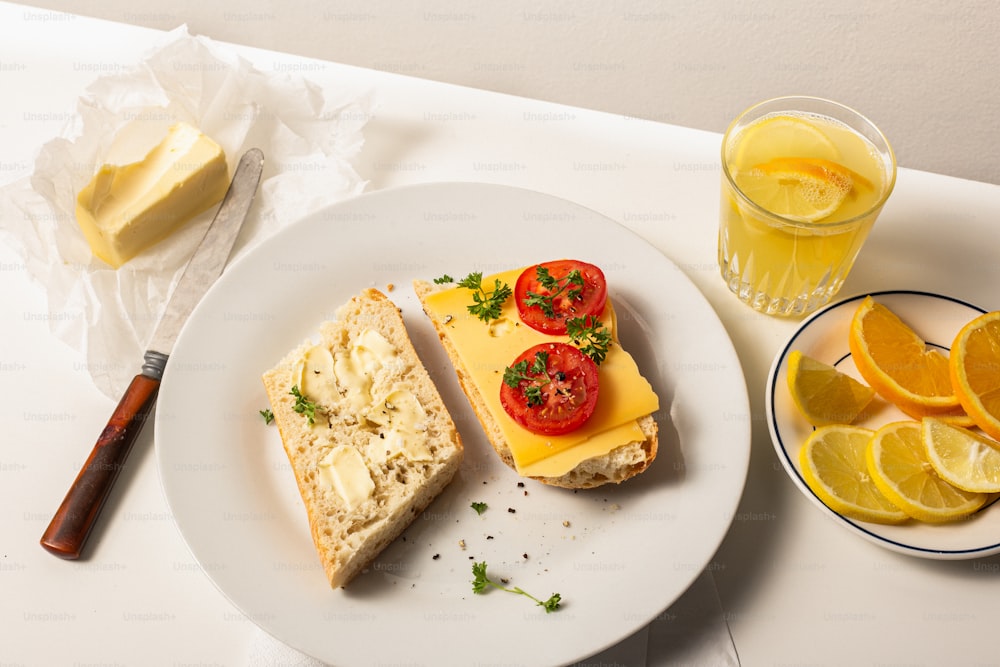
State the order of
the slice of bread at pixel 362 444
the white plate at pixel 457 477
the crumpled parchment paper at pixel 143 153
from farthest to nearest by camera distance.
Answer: the crumpled parchment paper at pixel 143 153 → the slice of bread at pixel 362 444 → the white plate at pixel 457 477

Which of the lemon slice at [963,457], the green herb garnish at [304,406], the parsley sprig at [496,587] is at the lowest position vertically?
the parsley sprig at [496,587]

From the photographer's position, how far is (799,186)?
7.96 feet

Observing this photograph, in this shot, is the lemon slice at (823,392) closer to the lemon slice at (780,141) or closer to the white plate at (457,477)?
the white plate at (457,477)

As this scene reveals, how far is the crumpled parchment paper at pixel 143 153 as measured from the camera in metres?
2.74

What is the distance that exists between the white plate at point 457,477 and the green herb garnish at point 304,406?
17 cm

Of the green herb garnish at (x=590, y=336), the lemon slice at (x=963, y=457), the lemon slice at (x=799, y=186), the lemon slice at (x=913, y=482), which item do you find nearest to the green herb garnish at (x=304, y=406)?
the green herb garnish at (x=590, y=336)

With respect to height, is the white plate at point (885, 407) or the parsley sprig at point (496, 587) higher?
the white plate at point (885, 407)

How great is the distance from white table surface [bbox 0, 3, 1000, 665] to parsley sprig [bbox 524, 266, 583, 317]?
58 centimetres

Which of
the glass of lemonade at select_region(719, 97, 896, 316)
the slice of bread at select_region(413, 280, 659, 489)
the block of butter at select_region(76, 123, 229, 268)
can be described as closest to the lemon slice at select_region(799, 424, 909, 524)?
the slice of bread at select_region(413, 280, 659, 489)

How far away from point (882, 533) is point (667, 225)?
4.23 ft

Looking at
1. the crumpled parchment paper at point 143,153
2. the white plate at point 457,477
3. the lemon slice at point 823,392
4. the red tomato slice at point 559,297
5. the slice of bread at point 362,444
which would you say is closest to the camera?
the white plate at point 457,477

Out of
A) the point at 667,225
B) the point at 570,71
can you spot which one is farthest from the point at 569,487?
the point at 570,71

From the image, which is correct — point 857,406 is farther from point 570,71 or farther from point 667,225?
point 570,71

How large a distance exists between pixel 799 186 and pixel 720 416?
0.71 m
